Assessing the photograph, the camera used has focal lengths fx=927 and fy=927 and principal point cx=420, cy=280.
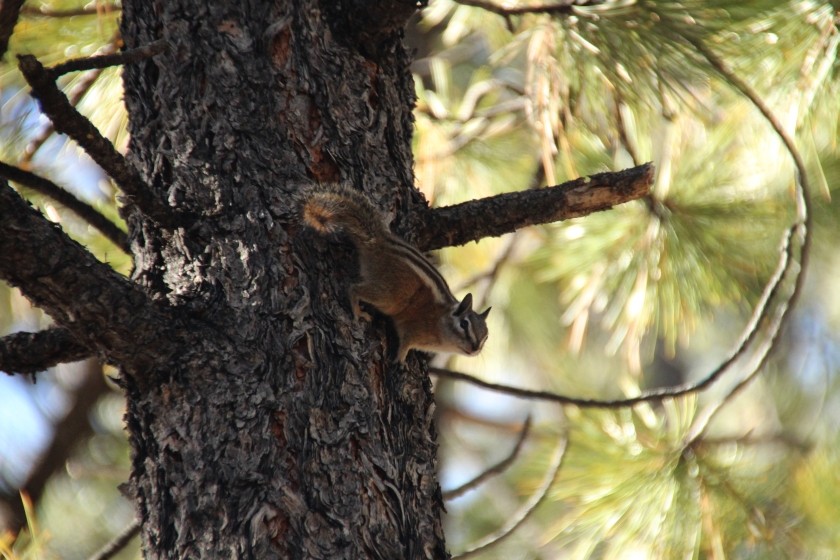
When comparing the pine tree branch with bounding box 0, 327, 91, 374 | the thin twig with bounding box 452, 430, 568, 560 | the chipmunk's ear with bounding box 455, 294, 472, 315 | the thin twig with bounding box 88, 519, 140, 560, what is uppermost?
the chipmunk's ear with bounding box 455, 294, 472, 315

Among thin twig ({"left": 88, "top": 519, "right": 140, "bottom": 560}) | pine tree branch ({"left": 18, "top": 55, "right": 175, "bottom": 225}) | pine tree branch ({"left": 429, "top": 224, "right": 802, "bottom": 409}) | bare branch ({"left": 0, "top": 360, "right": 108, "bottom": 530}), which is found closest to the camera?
pine tree branch ({"left": 18, "top": 55, "right": 175, "bottom": 225})

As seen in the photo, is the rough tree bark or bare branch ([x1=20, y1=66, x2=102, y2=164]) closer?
the rough tree bark

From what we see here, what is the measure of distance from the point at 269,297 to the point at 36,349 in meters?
0.40

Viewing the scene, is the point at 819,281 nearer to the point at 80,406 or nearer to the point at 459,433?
the point at 459,433

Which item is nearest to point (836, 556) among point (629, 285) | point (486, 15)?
point (629, 285)

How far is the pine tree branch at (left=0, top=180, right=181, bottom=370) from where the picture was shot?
1.34 meters

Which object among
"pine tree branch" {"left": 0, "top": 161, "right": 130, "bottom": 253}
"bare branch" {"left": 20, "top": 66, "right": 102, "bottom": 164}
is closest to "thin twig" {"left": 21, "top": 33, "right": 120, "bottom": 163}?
"bare branch" {"left": 20, "top": 66, "right": 102, "bottom": 164}

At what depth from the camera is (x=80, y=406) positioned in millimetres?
4035

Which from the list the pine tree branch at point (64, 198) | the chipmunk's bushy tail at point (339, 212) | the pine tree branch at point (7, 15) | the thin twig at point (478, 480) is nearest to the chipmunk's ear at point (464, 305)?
the thin twig at point (478, 480)

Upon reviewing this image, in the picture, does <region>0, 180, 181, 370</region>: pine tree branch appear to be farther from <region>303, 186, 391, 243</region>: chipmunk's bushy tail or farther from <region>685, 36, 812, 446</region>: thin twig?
<region>685, 36, 812, 446</region>: thin twig

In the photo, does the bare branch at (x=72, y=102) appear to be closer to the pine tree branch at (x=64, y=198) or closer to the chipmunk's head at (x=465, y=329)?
the pine tree branch at (x=64, y=198)

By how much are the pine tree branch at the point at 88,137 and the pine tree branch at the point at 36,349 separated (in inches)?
10.1

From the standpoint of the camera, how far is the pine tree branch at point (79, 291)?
1.34 meters

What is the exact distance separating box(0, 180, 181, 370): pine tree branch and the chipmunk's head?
1.18 m
